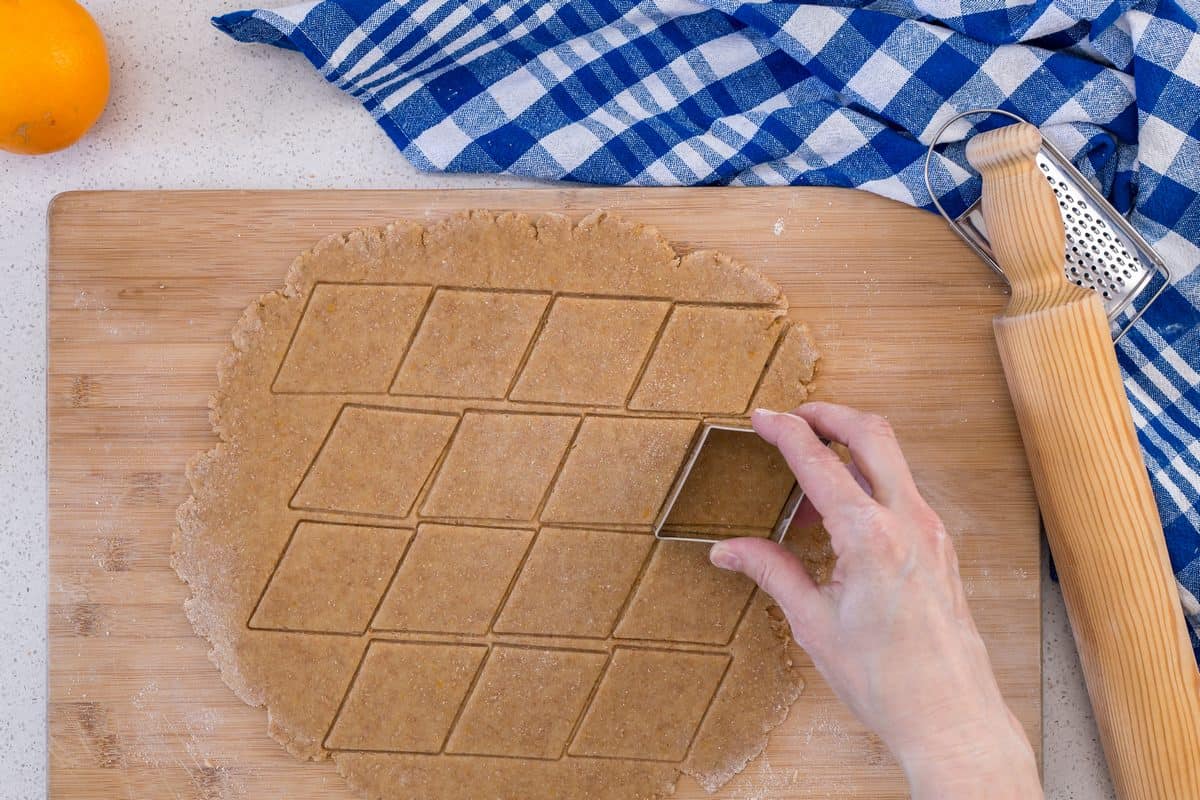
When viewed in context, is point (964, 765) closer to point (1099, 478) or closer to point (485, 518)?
point (1099, 478)

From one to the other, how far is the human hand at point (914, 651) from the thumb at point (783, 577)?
35mm

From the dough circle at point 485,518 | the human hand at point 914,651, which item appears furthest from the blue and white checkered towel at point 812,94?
the human hand at point 914,651

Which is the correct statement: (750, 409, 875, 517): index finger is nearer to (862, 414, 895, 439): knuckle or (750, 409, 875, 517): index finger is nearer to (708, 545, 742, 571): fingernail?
(862, 414, 895, 439): knuckle

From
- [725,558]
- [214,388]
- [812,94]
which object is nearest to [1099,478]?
[725,558]

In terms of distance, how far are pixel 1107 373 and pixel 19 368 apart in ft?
6.85

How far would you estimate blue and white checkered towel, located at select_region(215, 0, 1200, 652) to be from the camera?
176cm

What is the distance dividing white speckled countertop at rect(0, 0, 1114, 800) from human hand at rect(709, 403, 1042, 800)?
38.6 inches

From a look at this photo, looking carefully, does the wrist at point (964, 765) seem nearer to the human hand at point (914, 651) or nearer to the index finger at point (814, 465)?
the human hand at point (914, 651)

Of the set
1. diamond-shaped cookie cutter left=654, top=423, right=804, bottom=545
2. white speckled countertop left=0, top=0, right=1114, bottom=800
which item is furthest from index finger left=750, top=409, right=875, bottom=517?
white speckled countertop left=0, top=0, right=1114, bottom=800

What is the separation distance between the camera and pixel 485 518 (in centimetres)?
182

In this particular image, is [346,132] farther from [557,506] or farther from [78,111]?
[557,506]

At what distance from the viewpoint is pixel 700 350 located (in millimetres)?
1808

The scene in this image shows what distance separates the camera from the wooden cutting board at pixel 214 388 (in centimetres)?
183

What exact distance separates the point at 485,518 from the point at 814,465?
2.16 feet
